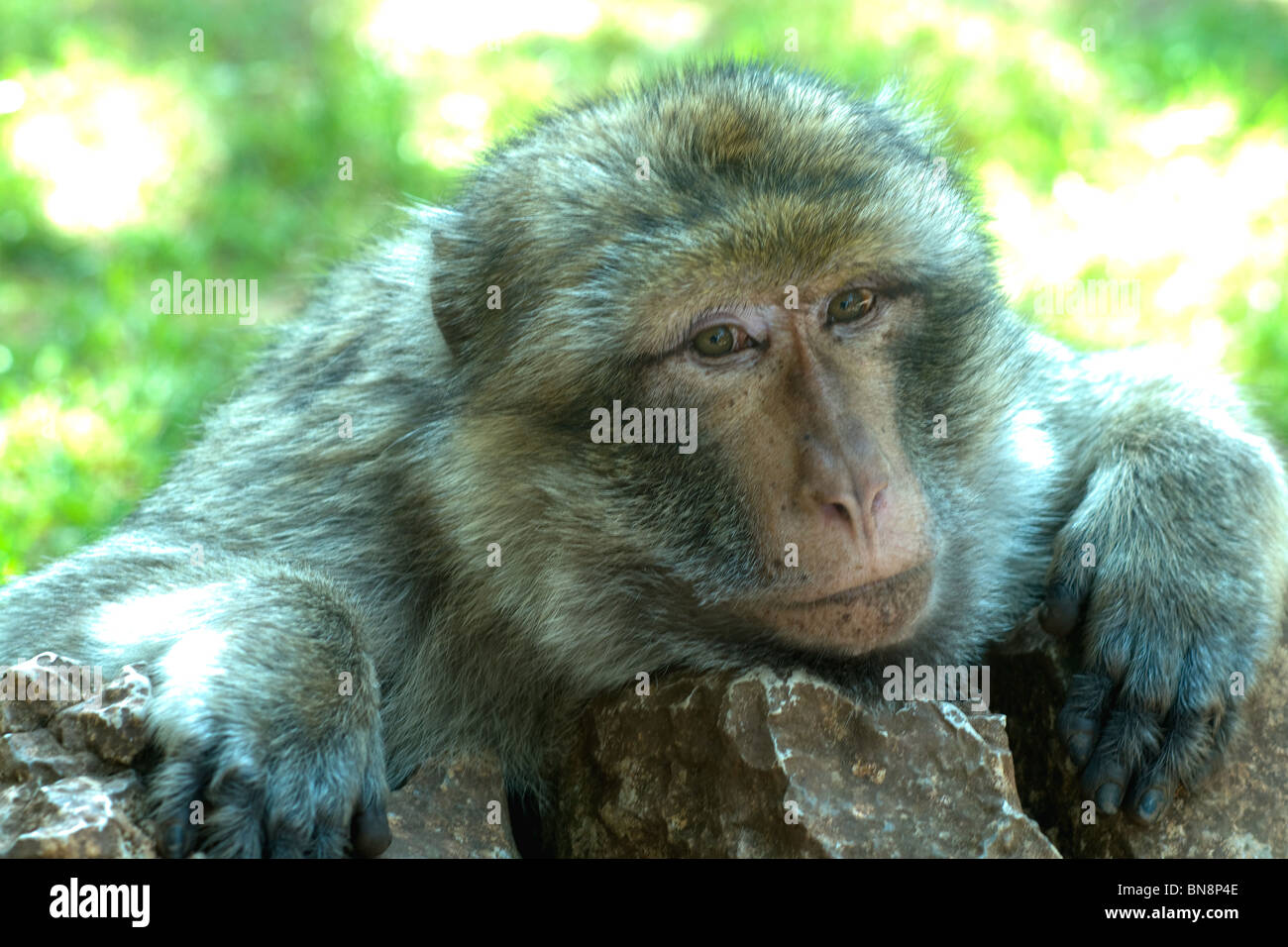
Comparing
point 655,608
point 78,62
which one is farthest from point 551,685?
point 78,62

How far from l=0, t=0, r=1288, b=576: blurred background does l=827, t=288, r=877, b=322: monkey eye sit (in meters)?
3.00

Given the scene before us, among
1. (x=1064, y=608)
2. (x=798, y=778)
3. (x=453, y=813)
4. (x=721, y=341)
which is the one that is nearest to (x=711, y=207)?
(x=721, y=341)

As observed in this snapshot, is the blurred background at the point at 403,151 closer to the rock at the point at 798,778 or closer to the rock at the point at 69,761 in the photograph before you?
the rock at the point at 69,761

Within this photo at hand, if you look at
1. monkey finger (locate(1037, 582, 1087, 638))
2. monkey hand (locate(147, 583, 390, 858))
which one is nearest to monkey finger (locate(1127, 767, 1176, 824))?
monkey finger (locate(1037, 582, 1087, 638))

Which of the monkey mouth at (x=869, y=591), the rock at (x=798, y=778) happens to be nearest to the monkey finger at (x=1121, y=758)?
the rock at (x=798, y=778)

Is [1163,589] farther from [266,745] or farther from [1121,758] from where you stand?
[266,745]

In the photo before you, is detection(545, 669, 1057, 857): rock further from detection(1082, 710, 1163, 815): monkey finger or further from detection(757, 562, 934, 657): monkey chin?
detection(1082, 710, 1163, 815): monkey finger

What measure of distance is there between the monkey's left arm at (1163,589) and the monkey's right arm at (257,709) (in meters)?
1.81

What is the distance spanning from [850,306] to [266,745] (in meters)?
1.69

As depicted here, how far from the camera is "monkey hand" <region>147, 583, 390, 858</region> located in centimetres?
333

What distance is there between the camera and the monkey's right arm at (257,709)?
3338 mm

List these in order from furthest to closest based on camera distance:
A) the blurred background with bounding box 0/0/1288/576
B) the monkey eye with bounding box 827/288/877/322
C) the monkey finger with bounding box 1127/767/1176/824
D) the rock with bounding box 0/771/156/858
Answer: the blurred background with bounding box 0/0/1288/576 → the monkey finger with bounding box 1127/767/1176/824 → the monkey eye with bounding box 827/288/877/322 → the rock with bounding box 0/771/156/858

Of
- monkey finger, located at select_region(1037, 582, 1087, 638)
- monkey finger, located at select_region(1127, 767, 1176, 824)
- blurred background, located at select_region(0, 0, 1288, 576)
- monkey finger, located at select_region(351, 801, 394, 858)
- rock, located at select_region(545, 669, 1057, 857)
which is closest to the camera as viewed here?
monkey finger, located at select_region(351, 801, 394, 858)

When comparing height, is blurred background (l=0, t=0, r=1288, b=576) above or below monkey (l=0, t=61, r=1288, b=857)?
above
